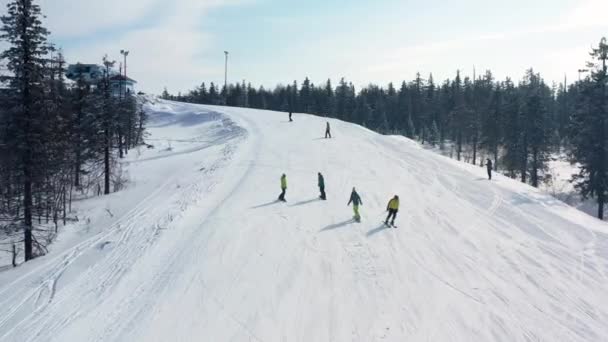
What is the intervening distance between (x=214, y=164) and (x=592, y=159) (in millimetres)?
31569

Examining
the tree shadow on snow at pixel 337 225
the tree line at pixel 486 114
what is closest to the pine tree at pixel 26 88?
the tree shadow on snow at pixel 337 225

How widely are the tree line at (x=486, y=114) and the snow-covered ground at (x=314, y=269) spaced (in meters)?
11.3

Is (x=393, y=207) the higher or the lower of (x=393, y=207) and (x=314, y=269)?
the higher

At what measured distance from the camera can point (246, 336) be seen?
10492mm

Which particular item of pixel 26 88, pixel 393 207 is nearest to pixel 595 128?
pixel 393 207

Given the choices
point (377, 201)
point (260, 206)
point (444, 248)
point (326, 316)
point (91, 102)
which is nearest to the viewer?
point (326, 316)

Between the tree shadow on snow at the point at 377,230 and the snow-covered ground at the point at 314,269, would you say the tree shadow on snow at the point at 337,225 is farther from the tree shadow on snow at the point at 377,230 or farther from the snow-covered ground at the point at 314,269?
the tree shadow on snow at the point at 377,230

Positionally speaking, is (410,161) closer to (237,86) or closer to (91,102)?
(91,102)

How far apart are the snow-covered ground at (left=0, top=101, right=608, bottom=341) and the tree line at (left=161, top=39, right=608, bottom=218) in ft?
37.1

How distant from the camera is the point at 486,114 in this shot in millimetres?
61250

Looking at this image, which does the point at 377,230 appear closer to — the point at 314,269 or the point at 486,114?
the point at 314,269

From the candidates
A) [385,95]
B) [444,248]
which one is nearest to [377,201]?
[444,248]

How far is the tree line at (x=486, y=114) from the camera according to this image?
34125 millimetres

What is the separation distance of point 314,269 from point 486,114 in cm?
5564
